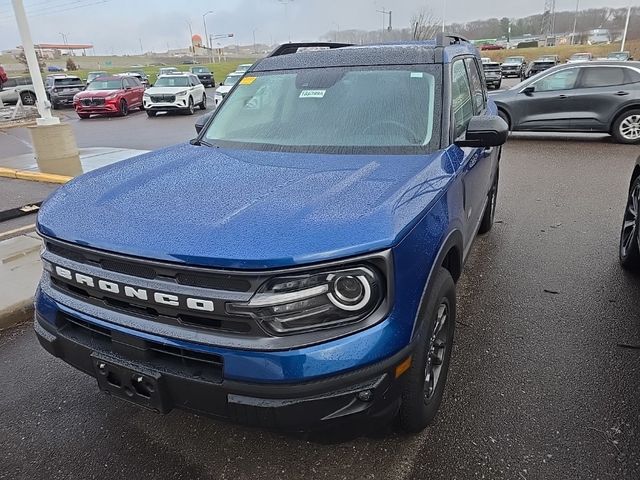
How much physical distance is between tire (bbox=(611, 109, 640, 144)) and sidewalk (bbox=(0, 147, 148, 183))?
1023 centimetres

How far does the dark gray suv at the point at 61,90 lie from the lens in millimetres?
25953

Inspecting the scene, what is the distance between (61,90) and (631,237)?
94.1 feet

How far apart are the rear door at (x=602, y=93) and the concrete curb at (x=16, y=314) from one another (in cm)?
1111

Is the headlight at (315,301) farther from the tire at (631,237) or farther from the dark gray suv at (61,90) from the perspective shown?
the dark gray suv at (61,90)

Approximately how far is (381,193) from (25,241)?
14.7 ft

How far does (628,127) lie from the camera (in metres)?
10.5

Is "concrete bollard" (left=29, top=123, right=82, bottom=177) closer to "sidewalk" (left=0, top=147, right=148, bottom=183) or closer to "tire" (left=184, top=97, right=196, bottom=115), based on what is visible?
"sidewalk" (left=0, top=147, right=148, bottom=183)

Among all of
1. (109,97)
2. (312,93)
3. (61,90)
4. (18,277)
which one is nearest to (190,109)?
(109,97)

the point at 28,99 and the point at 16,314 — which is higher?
the point at 16,314

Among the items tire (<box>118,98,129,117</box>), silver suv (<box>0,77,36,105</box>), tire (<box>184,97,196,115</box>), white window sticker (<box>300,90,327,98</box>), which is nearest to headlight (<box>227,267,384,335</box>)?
white window sticker (<box>300,90,327,98</box>)

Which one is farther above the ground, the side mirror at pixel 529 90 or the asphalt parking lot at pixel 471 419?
the side mirror at pixel 529 90

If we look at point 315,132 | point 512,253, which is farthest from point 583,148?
point 315,132

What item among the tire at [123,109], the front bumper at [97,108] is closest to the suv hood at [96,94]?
the front bumper at [97,108]

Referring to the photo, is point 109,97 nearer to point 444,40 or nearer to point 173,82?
point 173,82
